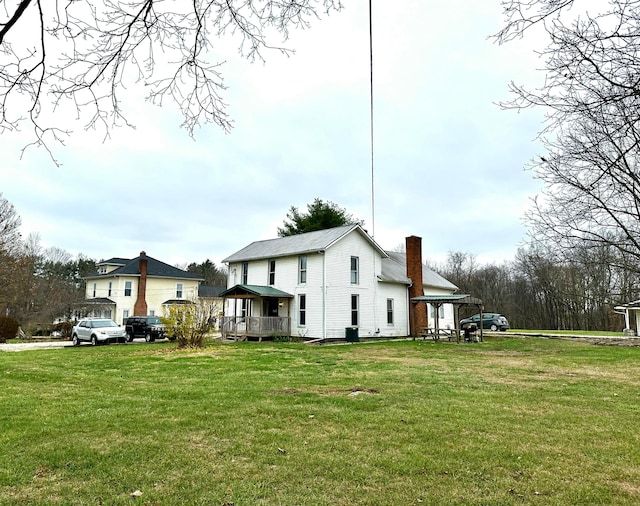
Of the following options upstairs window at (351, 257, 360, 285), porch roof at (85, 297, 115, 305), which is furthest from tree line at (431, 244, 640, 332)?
porch roof at (85, 297, 115, 305)

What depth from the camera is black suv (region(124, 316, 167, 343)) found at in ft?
88.8

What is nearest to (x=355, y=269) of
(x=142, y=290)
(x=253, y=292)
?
(x=253, y=292)

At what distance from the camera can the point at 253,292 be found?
24000 mm

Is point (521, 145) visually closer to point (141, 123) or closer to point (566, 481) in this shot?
point (566, 481)

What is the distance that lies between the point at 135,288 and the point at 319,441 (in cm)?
3945

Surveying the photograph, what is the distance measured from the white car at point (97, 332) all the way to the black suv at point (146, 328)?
199 cm

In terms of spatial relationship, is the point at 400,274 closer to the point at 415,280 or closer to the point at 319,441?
the point at 415,280

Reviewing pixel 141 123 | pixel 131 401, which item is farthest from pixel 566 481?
pixel 131 401

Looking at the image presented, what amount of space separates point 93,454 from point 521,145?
20.0 ft

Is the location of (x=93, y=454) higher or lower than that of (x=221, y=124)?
lower

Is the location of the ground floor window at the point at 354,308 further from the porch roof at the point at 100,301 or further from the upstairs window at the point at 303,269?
the porch roof at the point at 100,301

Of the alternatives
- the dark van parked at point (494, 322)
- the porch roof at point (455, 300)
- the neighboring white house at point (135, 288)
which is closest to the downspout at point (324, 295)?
the porch roof at point (455, 300)

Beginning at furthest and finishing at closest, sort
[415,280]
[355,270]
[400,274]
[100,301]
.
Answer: [100,301]
[400,274]
[415,280]
[355,270]

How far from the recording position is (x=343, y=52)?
167 inches
